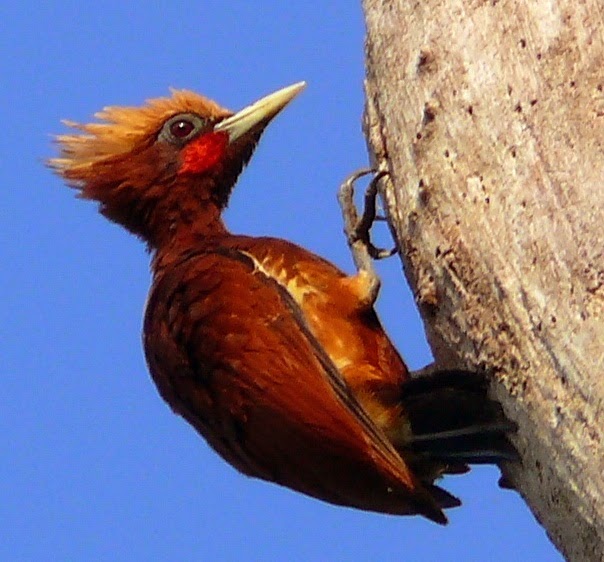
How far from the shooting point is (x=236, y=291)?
155 inches

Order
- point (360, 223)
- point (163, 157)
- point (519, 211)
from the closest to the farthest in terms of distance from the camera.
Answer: point (519, 211)
point (360, 223)
point (163, 157)

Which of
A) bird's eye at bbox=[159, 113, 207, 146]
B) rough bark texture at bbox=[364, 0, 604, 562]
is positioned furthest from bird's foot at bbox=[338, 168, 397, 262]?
bird's eye at bbox=[159, 113, 207, 146]

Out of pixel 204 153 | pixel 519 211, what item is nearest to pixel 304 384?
pixel 519 211

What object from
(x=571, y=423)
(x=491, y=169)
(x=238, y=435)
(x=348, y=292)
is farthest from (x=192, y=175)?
(x=571, y=423)

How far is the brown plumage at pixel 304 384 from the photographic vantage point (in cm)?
367

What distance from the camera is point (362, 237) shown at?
4.42 metres

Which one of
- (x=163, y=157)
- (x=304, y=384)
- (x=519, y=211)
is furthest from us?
(x=163, y=157)

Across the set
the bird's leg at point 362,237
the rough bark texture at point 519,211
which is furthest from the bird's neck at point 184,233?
the rough bark texture at point 519,211

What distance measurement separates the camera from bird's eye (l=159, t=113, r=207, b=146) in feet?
16.0

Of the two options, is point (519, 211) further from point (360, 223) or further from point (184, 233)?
point (184, 233)

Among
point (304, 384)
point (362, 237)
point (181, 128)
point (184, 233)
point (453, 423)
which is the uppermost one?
point (181, 128)

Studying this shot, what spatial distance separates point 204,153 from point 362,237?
813 millimetres

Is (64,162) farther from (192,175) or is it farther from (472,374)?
(472,374)

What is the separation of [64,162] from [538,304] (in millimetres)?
2324
